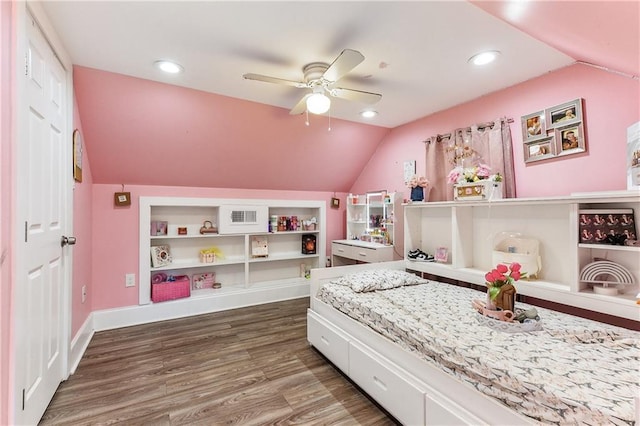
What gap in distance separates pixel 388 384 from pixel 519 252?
1.61m

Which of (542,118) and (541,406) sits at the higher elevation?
(542,118)

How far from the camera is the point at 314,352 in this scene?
255 cm

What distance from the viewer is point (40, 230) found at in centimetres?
163

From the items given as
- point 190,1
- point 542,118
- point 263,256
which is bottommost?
point 263,256

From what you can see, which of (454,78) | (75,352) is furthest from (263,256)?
(454,78)

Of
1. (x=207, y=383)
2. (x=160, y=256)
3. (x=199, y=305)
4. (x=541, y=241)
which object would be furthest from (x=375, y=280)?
(x=160, y=256)

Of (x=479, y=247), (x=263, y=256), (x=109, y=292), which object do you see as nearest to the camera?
(x=479, y=247)

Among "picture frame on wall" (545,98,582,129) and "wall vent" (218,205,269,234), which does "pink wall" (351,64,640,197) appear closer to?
"picture frame on wall" (545,98,582,129)

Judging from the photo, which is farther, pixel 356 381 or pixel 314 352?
pixel 314 352

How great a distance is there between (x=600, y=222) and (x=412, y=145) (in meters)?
2.01

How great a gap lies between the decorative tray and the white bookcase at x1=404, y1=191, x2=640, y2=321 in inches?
17.5

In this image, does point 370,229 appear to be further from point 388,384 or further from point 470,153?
point 388,384

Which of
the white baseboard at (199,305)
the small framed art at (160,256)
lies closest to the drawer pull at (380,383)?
the white baseboard at (199,305)

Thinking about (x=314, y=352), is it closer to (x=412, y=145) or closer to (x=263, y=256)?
(x=263, y=256)
